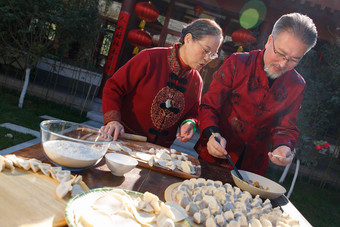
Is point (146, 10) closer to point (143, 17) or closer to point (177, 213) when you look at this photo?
point (143, 17)

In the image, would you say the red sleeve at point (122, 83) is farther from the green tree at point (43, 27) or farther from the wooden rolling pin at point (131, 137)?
the green tree at point (43, 27)

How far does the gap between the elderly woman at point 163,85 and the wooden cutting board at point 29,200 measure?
109 cm

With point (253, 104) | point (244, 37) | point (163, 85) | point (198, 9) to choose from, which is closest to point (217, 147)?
point (253, 104)

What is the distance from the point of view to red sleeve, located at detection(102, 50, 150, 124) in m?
2.02

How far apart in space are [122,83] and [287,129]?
1.28 metres

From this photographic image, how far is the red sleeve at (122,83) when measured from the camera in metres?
2.02

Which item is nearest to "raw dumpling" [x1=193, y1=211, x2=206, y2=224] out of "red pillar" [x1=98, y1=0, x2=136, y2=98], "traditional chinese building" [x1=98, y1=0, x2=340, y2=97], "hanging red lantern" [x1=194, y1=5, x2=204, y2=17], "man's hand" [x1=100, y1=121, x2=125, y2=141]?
"man's hand" [x1=100, y1=121, x2=125, y2=141]

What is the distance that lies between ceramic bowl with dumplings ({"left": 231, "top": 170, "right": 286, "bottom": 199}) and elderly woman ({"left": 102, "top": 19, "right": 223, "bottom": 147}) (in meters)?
0.56

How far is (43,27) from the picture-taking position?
6316 mm

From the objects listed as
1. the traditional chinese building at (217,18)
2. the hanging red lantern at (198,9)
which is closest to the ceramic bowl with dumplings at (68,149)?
the traditional chinese building at (217,18)

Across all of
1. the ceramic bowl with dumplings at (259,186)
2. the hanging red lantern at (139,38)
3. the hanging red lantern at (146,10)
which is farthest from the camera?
the hanging red lantern at (139,38)

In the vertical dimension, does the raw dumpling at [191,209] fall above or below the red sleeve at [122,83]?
below

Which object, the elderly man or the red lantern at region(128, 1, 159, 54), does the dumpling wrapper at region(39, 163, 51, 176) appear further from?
the red lantern at region(128, 1, 159, 54)

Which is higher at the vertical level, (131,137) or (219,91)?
(219,91)
